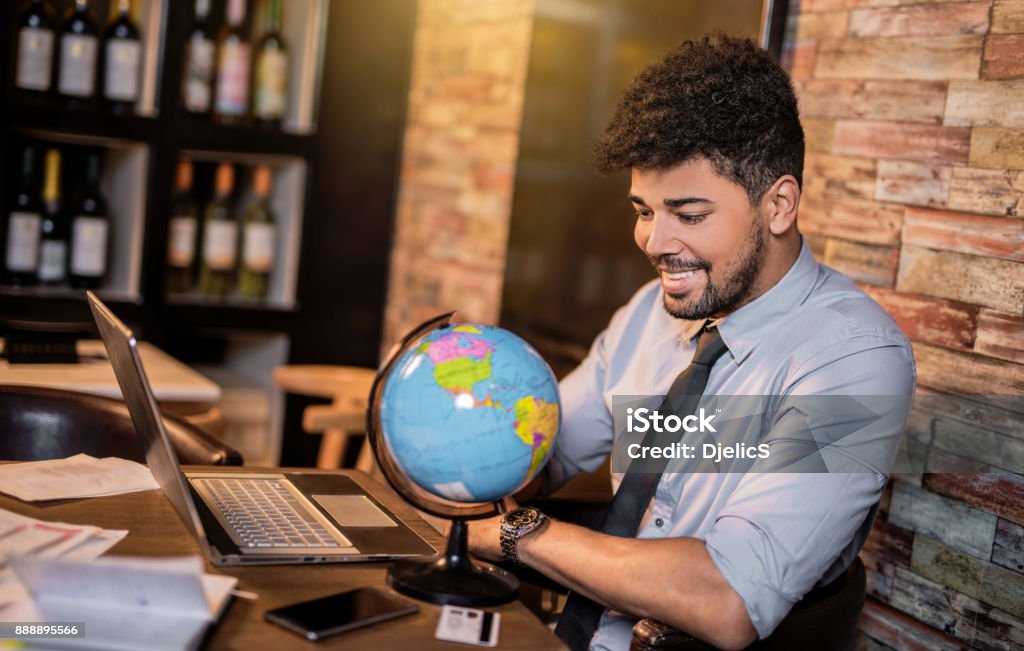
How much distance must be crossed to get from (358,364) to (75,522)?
2.44m

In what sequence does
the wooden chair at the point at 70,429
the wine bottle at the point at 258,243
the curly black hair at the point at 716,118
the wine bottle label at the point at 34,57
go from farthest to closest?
the wine bottle at the point at 258,243, the wine bottle label at the point at 34,57, the wooden chair at the point at 70,429, the curly black hair at the point at 716,118

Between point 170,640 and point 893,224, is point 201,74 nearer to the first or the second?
point 893,224

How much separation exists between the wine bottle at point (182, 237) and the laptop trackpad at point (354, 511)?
1980mm

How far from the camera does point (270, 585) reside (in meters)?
1.20

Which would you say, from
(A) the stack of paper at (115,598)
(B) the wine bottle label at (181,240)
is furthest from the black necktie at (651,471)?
(B) the wine bottle label at (181,240)

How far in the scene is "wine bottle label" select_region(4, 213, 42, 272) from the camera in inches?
120

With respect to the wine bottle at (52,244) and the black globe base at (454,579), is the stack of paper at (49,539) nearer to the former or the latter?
the black globe base at (454,579)

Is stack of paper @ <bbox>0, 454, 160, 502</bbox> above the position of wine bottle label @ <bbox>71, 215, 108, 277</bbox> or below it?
below

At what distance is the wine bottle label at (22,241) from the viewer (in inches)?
120

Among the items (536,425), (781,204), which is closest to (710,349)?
(781,204)

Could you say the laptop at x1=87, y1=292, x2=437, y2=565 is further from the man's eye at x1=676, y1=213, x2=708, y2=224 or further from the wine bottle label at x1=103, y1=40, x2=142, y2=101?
the wine bottle label at x1=103, y1=40, x2=142, y2=101

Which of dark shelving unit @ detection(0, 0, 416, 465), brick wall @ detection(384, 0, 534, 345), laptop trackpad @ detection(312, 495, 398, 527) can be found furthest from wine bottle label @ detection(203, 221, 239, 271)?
laptop trackpad @ detection(312, 495, 398, 527)

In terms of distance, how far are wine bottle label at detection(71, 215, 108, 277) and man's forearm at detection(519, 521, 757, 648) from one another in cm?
217

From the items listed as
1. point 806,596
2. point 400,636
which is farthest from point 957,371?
point 400,636
